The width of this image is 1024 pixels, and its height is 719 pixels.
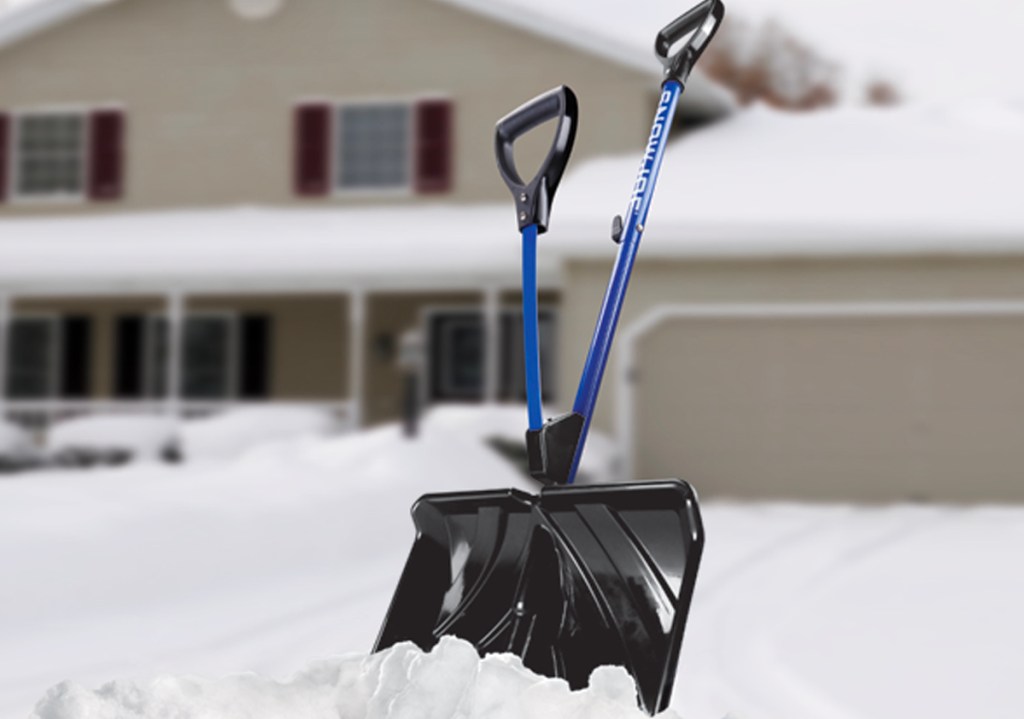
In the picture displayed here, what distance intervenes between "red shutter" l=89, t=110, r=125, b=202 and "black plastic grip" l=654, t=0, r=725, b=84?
37.2 feet

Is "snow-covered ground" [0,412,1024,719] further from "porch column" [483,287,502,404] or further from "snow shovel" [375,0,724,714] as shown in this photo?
"porch column" [483,287,502,404]

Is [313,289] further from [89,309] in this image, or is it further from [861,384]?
[861,384]

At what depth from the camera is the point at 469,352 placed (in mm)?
13695

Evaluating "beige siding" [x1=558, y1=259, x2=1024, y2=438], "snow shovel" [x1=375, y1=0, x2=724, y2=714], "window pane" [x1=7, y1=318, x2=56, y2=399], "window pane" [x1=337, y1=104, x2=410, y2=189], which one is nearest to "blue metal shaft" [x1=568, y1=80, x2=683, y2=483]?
"snow shovel" [x1=375, y1=0, x2=724, y2=714]

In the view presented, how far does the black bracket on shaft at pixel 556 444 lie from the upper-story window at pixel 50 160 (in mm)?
11673

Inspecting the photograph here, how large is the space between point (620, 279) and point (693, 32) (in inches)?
33.9

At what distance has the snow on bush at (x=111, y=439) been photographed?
12.2 m

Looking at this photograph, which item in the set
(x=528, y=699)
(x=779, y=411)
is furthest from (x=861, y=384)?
(x=528, y=699)

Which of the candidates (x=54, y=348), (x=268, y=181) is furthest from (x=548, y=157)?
(x=54, y=348)

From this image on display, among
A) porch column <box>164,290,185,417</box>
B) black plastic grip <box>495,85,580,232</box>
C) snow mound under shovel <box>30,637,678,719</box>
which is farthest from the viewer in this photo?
porch column <box>164,290,185,417</box>

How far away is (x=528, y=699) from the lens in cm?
258

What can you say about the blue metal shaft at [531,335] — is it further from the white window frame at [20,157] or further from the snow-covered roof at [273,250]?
the white window frame at [20,157]

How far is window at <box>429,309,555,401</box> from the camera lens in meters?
13.3

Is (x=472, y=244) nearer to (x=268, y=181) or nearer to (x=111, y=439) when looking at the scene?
(x=268, y=181)
